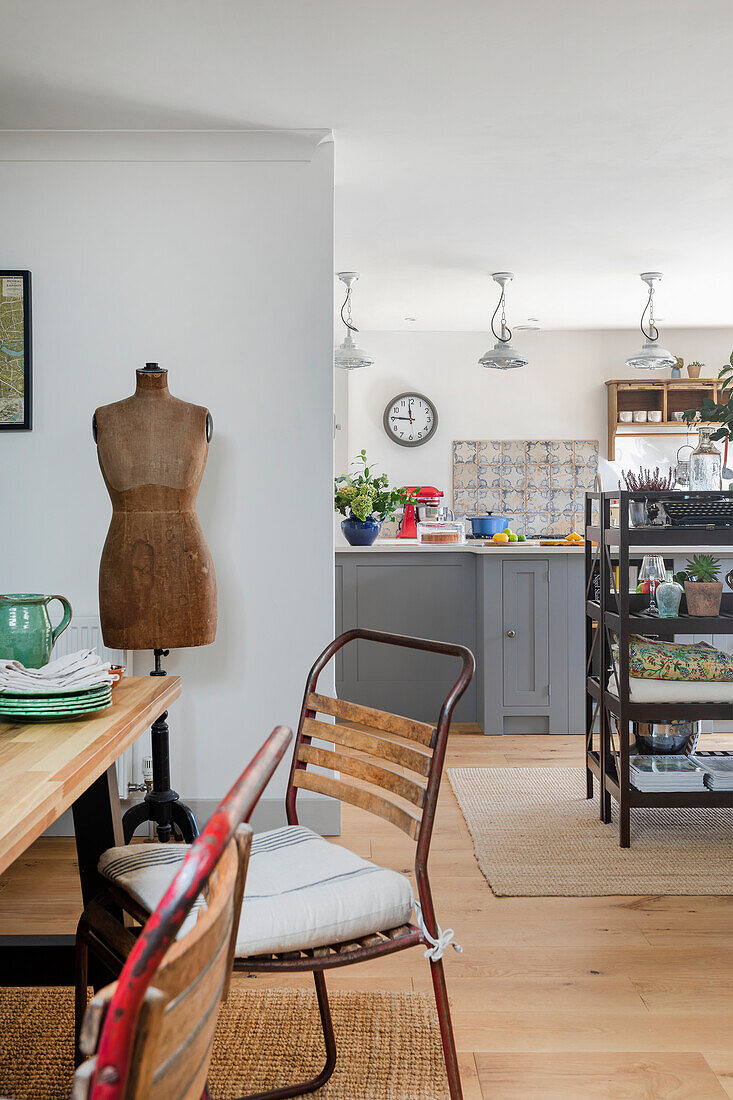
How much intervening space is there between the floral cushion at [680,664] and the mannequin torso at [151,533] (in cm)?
144

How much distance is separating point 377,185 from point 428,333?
11.1ft

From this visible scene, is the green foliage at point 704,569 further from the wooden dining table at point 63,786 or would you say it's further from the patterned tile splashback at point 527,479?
the patterned tile splashback at point 527,479

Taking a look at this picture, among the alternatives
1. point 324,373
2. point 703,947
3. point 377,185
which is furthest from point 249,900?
point 377,185

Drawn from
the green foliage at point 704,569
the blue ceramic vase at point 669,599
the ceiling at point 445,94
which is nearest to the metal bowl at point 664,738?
the blue ceramic vase at point 669,599

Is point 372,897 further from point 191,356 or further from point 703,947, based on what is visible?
point 191,356

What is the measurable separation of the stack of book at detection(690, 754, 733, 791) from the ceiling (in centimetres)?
220

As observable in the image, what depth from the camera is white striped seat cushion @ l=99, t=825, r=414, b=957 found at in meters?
1.29

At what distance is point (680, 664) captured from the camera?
9.73 ft

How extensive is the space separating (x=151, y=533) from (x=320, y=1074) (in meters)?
1.49

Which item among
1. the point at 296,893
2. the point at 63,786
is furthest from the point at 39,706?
the point at 296,893

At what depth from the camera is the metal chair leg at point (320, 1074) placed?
1.65 m

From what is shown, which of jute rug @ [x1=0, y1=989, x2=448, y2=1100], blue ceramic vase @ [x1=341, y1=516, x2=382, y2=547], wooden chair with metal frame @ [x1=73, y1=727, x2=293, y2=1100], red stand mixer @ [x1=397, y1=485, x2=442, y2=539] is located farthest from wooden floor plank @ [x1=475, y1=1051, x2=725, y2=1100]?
red stand mixer @ [x1=397, y1=485, x2=442, y2=539]

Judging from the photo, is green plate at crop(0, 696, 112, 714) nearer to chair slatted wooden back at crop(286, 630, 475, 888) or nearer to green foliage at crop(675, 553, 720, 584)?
chair slatted wooden back at crop(286, 630, 475, 888)

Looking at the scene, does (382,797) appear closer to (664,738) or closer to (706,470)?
(664,738)
